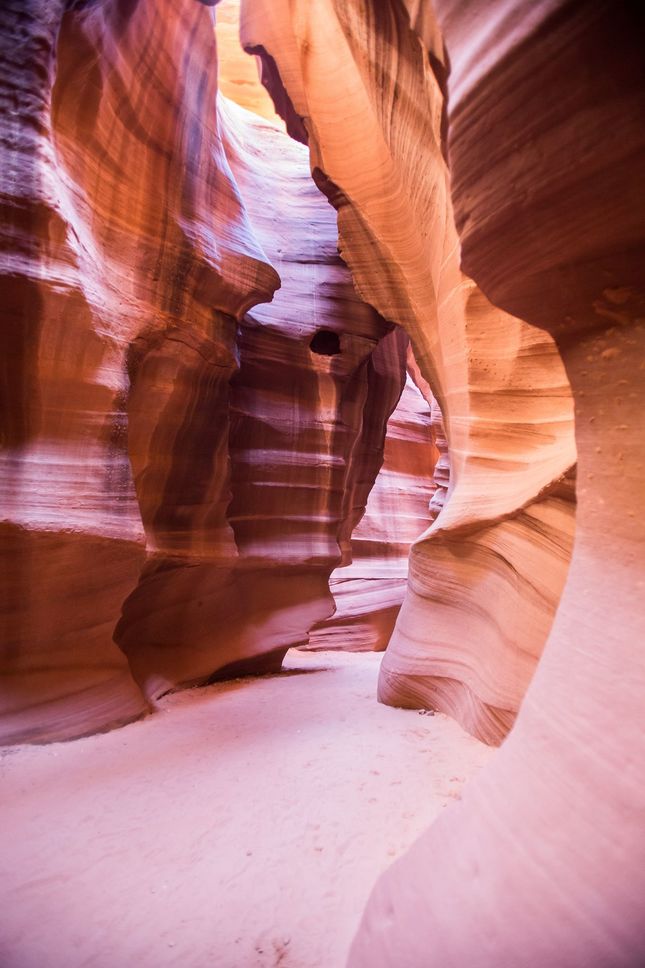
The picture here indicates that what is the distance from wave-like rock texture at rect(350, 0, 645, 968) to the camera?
4.47 feet

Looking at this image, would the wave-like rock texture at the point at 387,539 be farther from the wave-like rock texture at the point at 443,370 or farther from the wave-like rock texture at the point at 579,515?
the wave-like rock texture at the point at 579,515

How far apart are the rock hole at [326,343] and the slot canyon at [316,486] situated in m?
0.06

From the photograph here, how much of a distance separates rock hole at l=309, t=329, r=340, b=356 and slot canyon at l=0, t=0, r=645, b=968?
6 centimetres

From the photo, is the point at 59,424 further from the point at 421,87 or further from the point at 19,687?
the point at 421,87

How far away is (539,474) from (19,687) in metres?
3.60

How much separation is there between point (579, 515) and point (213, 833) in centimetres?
208

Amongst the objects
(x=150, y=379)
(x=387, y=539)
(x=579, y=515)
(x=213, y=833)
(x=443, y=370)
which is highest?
(x=443, y=370)

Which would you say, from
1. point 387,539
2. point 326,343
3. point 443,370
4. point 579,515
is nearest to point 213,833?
point 579,515

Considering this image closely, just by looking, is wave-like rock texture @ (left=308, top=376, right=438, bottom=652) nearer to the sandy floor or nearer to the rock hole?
the rock hole

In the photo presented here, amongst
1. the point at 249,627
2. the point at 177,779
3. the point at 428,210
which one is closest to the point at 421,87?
the point at 428,210

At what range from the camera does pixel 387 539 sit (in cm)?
1253

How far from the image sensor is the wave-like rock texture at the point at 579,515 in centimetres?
136

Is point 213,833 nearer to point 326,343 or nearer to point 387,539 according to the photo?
point 326,343

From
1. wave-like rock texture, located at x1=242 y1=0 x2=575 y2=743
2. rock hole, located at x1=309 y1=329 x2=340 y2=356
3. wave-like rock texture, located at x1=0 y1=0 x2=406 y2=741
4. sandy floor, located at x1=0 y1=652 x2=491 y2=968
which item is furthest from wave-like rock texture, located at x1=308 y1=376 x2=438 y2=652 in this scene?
Result: sandy floor, located at x1=0 y1=652 x2=491 y2=968
